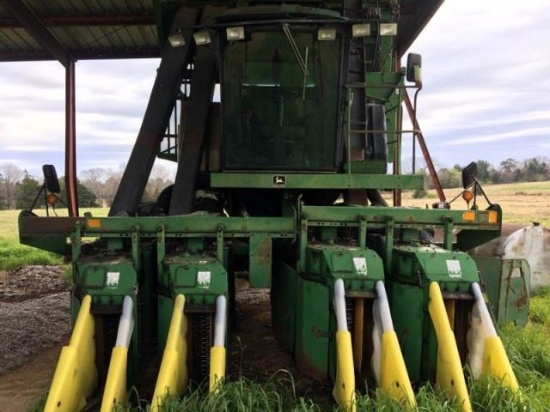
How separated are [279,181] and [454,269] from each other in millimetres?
1837

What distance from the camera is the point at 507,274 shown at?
15.2ft

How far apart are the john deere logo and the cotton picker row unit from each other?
0.04ft

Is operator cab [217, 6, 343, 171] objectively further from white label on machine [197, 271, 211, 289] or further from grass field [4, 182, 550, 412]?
grass field [4, 182, 550, 412]

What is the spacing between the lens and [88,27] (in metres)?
10.6

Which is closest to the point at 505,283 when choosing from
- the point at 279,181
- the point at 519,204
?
the point at 279,181

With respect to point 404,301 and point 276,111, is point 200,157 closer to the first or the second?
point 276,111

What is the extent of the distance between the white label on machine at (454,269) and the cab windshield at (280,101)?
1.65 metres

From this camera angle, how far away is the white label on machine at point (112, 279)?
3.75 metres

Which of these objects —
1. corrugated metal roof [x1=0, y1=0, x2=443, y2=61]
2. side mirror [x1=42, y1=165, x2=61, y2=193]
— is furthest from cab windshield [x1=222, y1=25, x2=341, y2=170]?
corrugated metal roof [x1=0, y1=0, x2=443, y2=61]

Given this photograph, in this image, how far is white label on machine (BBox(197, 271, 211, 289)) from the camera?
12.3 feet

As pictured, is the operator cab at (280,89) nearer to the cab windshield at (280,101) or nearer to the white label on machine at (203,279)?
the cab windshield at (280,101)

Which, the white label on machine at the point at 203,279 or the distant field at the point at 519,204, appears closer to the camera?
the white label on machine at the point at 203,279

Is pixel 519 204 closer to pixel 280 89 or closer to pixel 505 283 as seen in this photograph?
pixel 505 283

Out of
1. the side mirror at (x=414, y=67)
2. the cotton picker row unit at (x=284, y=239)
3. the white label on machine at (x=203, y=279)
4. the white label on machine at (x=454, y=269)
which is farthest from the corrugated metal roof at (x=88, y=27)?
the white label on machine at (x=203, y=279)
